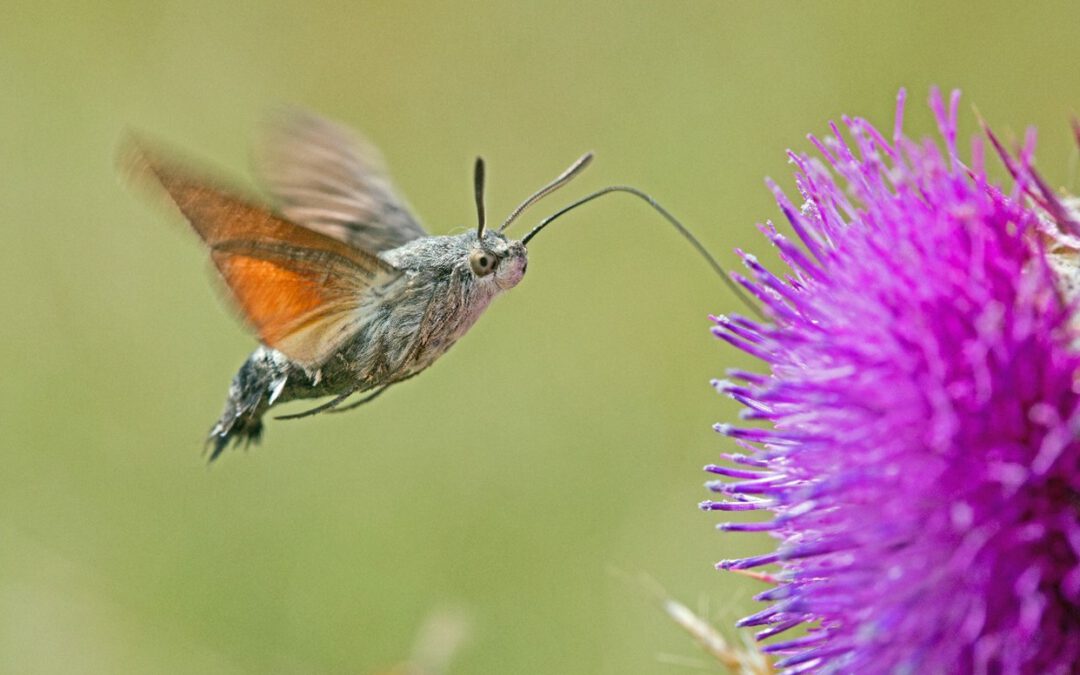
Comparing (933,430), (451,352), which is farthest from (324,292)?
(451,352)

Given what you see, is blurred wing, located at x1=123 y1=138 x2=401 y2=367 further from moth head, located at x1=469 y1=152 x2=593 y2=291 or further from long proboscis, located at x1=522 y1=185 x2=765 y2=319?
long proboscis, located at x1=522 y1=185 x2=765 y2=319

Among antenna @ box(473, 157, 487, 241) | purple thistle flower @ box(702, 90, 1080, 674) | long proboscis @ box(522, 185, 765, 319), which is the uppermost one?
antenna @ box(473, 157, 487, 241)

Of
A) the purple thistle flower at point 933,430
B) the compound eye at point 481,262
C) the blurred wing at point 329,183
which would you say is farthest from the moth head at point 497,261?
the purple thistle flower at point 933,430

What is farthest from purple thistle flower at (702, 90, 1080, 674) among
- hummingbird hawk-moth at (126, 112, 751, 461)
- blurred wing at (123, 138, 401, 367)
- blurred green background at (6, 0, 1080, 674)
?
blurred green background at (6, 0, 1080, 674)

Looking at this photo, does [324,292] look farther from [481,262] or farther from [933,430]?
[933,430]

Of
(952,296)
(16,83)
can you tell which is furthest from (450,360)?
(952,296)

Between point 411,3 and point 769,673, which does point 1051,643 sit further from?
point 411,3

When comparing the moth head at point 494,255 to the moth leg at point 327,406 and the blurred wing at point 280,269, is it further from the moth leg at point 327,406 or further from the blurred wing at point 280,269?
the moth leg at point 327,406
